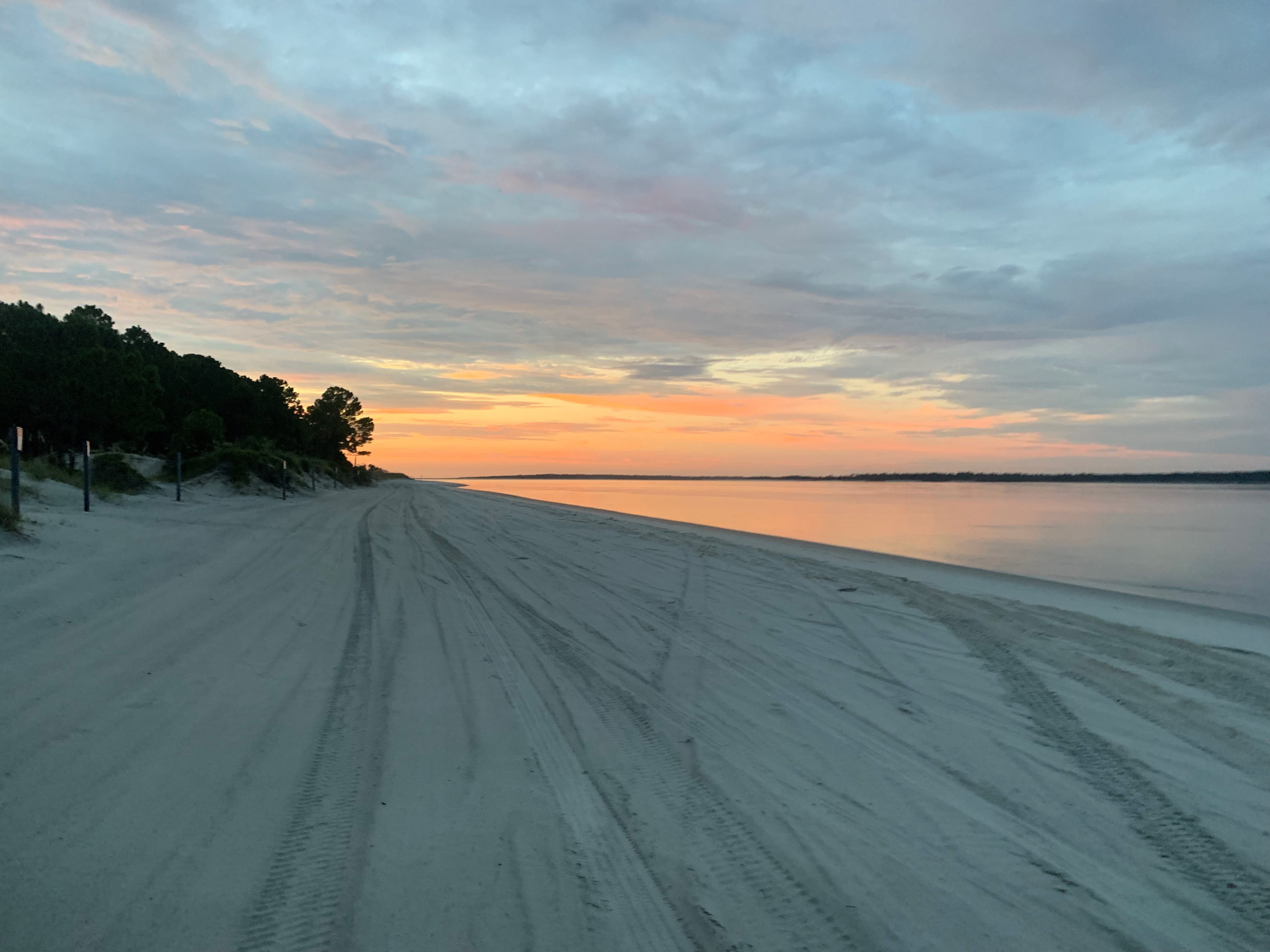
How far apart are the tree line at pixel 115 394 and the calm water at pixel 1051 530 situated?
62.5 feet

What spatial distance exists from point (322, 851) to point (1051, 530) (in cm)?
2683

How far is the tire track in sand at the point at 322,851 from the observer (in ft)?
8.53

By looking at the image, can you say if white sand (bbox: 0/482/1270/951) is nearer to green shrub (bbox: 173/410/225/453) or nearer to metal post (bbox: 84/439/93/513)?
metal post (bbox: 84/439/93/513)

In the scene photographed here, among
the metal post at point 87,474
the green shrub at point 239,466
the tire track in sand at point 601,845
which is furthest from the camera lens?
the green shrub at point 239,466

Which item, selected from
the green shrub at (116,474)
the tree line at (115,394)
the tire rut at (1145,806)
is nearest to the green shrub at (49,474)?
the green shrub at (116,474)

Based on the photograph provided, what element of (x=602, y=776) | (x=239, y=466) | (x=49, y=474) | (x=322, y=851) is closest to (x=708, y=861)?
(x=602, y=776)

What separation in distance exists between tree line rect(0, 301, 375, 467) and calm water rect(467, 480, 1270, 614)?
1906cm

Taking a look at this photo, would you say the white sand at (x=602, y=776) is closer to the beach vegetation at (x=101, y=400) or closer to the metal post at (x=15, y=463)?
the metal post at (x=15, y=463)

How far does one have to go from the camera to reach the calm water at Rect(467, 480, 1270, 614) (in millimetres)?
14445

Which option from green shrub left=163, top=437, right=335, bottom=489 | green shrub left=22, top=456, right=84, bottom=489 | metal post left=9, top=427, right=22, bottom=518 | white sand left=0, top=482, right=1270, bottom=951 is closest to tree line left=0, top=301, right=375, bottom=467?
green shrub left=163, top=437, right=335, bottom=489

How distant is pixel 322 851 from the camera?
3090mm

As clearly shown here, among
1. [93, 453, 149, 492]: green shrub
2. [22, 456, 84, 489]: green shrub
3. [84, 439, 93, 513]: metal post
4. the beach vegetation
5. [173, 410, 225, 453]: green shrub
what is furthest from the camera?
[173, 410, 225, 453]: green shrub

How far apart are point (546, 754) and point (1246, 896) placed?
128 inches

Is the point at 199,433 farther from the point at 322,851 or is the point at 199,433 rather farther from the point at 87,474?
the point at 322,851
